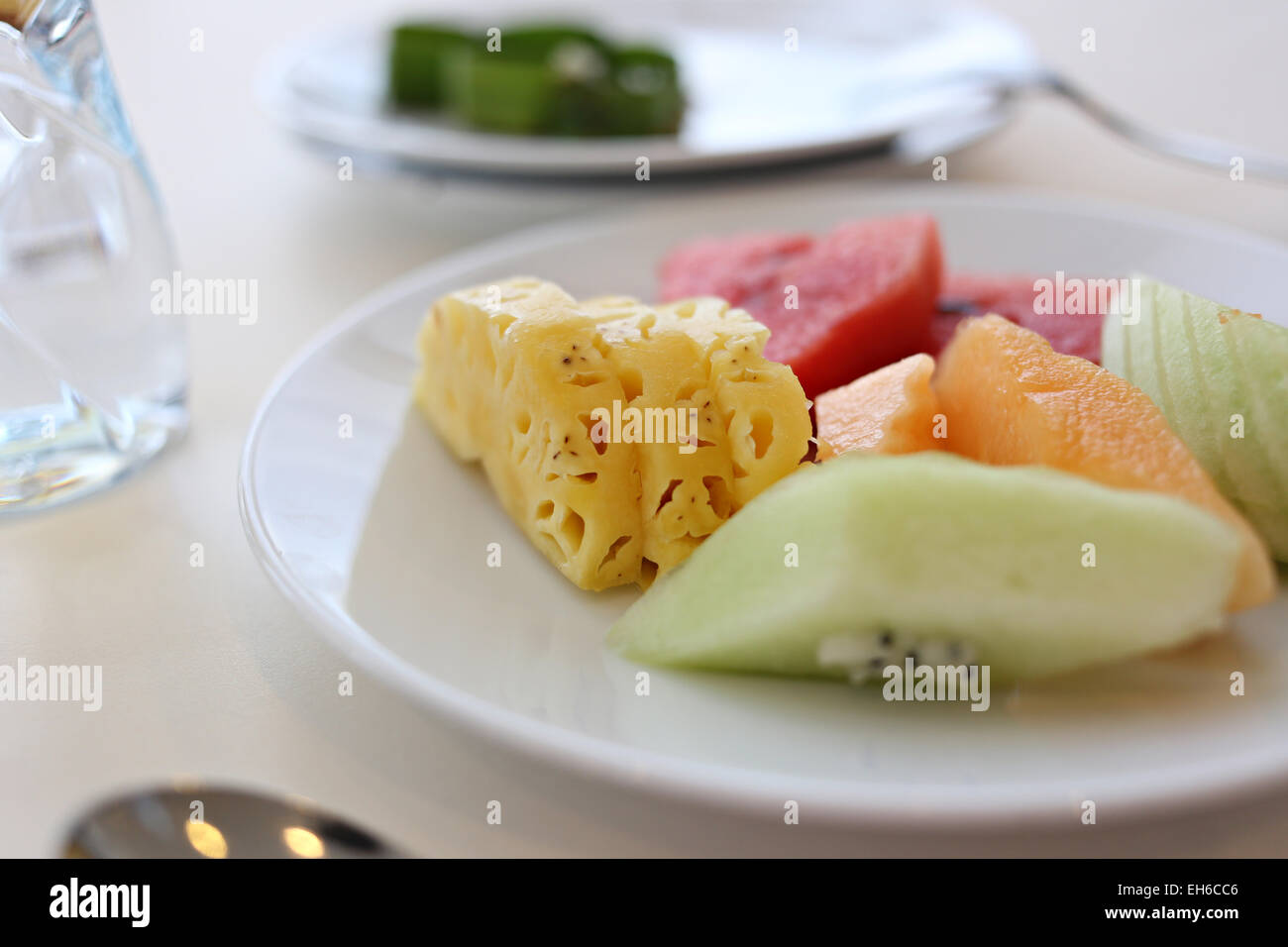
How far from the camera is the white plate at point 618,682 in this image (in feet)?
2.68

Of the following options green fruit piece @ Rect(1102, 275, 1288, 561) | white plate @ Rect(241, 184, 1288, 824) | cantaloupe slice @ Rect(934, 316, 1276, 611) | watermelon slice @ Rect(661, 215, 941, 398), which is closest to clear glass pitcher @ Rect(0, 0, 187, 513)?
white plate @ Rect(241, 184, 1288, 824)

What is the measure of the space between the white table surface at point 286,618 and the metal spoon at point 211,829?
0.06m

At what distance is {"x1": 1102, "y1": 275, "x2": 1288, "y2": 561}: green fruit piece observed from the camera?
110 cm

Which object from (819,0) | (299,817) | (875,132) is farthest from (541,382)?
(819,0)

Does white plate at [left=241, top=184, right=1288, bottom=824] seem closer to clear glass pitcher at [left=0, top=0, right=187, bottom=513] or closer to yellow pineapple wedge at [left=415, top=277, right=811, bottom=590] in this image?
yellow pineapple wedge at [left=415, top=277, right=811, bottom=590]

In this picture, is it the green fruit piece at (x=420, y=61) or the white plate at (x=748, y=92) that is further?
the green fruit piece at (x=420, y=61)

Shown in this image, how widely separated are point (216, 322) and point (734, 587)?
4.32 ft

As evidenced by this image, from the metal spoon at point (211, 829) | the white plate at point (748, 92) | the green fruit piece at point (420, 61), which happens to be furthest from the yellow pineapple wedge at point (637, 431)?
the green fruit piece at point (420, 61)

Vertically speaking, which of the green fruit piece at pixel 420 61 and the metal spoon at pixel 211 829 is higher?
the green fruit piece at pixel 420 61

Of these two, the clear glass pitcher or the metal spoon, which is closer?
the metal spoon

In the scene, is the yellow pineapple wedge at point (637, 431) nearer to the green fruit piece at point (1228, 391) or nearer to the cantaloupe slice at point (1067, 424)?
the cantaloupe slice at point (1067, 424)

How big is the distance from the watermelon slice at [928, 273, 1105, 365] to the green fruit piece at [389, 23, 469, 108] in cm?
140
